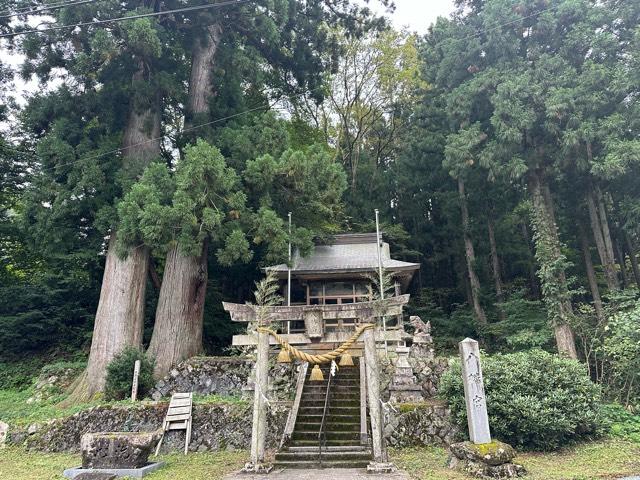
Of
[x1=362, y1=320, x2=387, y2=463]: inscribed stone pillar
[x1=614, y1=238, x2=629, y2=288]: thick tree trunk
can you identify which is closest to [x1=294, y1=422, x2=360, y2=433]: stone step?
[x1=362, y1=320, x2=387, y2=463]: inscribed stone pillar

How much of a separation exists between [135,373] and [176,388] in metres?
1.10

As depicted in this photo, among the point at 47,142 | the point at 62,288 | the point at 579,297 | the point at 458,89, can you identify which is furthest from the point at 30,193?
the point at 579,297

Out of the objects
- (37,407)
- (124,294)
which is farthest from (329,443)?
(37,407)

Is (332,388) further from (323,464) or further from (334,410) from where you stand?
(323,464)

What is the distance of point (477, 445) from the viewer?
5656 mm

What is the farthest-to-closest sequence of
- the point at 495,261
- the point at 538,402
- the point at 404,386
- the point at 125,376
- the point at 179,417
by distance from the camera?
the point at 495,261
the point at 125,376
the point at 404,386
the point at 179,417
the point at 538,402

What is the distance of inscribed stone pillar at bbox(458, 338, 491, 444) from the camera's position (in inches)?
229

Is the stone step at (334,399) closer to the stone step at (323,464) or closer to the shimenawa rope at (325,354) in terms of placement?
the stone step at (323,464)

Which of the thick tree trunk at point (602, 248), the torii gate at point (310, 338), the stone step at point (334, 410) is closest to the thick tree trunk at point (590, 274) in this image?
the thick tree trunk at point (602, 248)

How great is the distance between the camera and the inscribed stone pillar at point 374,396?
19.1 ft

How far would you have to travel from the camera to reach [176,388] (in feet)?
30.9

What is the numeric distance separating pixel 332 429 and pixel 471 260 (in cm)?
1271

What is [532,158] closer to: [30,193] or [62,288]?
[30,193]

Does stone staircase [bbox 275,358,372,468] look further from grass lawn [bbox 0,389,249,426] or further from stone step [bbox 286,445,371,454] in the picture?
grass lawn [bbox 0,389,249,426]
